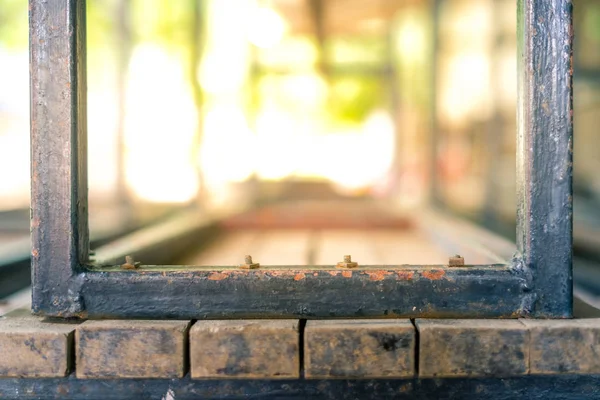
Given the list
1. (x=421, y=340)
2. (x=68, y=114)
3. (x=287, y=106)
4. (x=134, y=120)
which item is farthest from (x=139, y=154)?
(x=287, y=106)

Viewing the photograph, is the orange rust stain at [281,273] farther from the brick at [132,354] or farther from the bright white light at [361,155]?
the bright white light at [361,155]

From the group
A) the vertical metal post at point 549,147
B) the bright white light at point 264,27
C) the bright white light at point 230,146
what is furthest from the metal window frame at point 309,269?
the bright white light at point 264,27

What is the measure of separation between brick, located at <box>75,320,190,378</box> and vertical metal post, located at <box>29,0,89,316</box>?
0.37 ft

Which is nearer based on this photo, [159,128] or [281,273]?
[281,273]

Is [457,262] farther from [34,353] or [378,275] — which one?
[34,353]

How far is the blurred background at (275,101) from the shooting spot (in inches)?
140

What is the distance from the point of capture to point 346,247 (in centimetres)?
253

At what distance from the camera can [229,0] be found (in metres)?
6.02

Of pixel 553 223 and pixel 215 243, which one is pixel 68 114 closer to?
pixel 553 223

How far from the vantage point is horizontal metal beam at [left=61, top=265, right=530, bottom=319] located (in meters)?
1.17

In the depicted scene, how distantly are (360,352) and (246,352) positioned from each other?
23 centimetres

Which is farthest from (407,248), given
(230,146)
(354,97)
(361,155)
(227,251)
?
(354,97)

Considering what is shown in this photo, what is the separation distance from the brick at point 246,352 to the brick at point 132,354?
4 centimetres

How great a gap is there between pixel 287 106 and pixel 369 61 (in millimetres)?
1668
